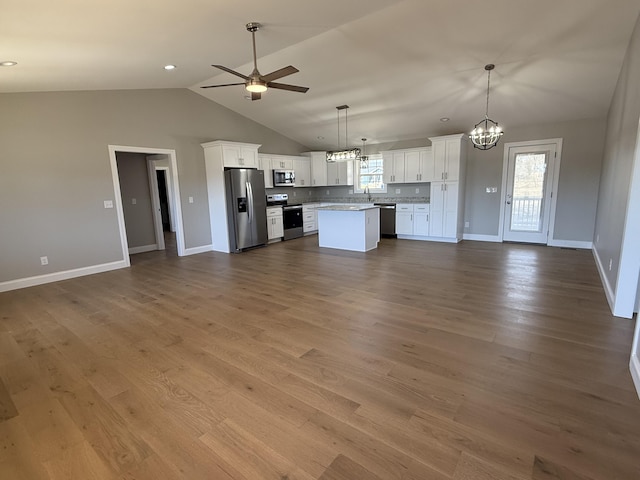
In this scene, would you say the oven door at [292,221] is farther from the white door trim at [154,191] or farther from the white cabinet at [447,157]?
the white cabinet at [447,157]

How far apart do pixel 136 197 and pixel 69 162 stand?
6.55ft

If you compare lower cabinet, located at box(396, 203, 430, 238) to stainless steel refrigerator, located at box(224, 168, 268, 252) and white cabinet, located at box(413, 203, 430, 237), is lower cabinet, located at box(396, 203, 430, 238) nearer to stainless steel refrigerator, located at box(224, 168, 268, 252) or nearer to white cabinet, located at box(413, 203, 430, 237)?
white cabinet, located at box(413, 203, 430, 237)

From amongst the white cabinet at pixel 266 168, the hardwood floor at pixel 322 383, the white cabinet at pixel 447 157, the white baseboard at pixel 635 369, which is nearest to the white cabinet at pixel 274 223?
the white cabinet at pixel 266 168

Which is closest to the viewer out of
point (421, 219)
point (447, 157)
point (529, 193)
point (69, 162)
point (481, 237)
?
point (69, 162)

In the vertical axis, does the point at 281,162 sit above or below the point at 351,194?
above

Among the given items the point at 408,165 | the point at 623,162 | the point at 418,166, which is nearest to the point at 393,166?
the point at 408,165

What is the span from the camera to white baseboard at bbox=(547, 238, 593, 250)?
6200mm

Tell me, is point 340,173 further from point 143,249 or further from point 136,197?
point 143,249

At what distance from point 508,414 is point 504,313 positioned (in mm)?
1643

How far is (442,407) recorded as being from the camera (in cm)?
193

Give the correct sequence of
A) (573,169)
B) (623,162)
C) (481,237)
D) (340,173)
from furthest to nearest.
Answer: (340,173) < (481,237) < (573,169) < (623,162)

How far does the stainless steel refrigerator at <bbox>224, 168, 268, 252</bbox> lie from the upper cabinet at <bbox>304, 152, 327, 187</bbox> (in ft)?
8.18

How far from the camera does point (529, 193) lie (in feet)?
21.9

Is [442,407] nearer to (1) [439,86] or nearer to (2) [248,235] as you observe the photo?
(1) [439,86]
